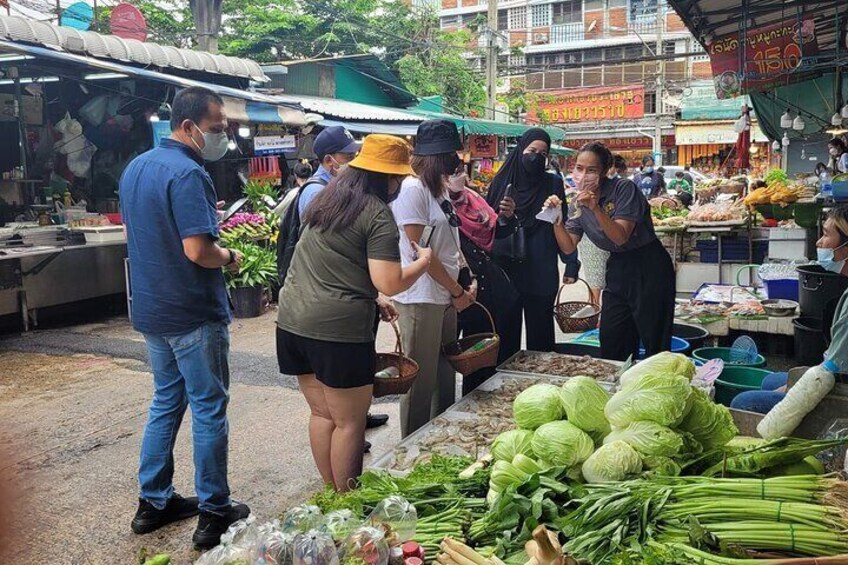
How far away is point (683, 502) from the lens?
2039 millimetres

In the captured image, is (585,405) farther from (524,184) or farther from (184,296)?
(524,184)

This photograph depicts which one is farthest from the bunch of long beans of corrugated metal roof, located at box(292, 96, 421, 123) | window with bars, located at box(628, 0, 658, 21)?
window with bars, located at box(628, 0, 658, 21)

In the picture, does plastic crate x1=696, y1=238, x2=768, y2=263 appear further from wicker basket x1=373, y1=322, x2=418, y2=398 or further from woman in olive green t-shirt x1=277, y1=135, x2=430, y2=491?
woman in olive green t-shirt x1=277, y1=135, x2=430, y2=491

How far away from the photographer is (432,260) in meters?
3.88

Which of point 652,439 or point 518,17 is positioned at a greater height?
point 518,17

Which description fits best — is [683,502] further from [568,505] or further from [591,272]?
[591,272]

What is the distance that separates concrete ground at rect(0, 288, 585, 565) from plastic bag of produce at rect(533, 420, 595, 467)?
1.66 m

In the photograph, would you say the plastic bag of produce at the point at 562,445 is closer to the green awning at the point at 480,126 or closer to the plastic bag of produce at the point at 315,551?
the plastic bag of produce at the point at 315,551

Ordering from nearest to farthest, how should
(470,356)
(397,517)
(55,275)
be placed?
1. (397,517)
2. (470,356)
3. (55,275)

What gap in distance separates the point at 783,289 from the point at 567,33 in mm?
32830

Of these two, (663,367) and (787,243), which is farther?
(787,243)

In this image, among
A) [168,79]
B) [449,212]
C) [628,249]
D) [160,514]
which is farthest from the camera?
[168,79]

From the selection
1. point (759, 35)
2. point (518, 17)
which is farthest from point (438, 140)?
point (518, 17)

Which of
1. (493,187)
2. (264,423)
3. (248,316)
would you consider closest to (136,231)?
(264,423)
